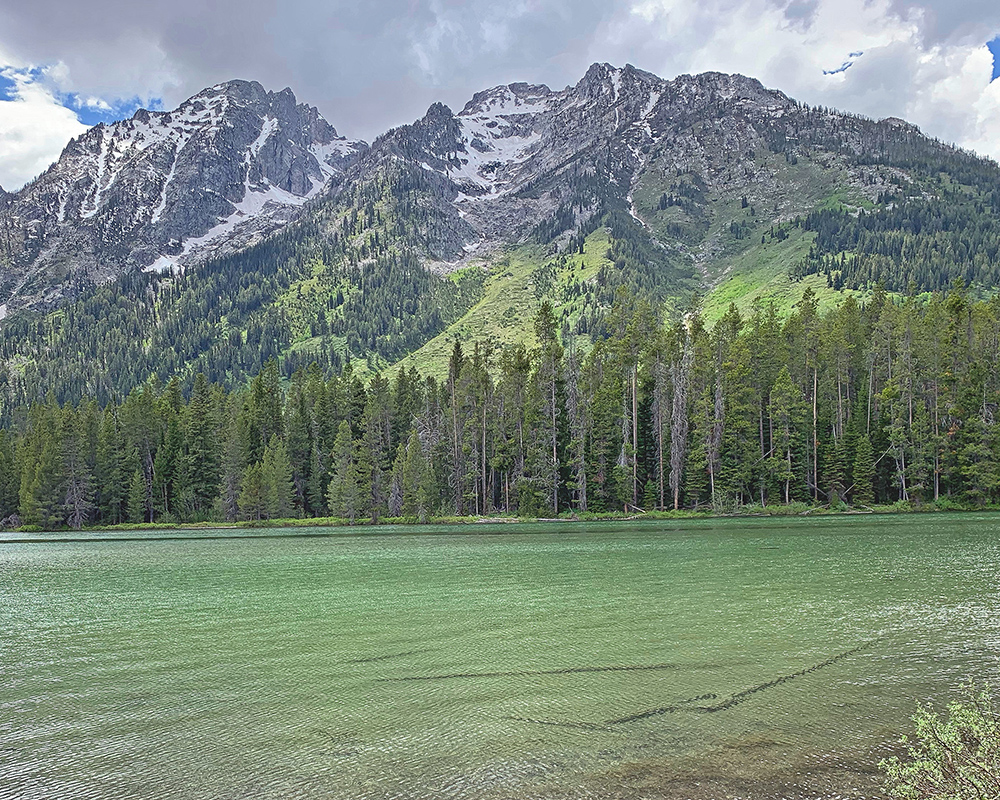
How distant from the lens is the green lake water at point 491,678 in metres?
10.6

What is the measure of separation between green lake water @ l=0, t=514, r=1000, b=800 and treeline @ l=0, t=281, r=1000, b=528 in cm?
4976

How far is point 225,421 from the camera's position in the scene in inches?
4203

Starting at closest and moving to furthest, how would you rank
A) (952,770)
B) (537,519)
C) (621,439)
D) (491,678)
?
(952,770), (491,678), (537,519), (621,439)

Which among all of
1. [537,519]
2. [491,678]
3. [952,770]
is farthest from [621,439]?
[952,770]

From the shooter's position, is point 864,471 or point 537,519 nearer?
point 864,471

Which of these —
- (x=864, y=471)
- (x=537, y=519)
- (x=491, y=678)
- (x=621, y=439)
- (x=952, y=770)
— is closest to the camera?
(x=952, y=770)

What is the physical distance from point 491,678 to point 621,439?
72.8 meters

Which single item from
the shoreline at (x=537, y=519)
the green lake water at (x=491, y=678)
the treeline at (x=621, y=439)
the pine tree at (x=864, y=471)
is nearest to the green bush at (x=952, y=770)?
the green lake water at (x=491, y=678)

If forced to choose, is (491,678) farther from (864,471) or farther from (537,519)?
(864,471)

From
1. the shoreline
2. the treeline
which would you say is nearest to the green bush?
the shoreline

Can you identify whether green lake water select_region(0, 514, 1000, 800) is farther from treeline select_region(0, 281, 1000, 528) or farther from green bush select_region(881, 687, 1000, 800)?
treeline select_region(0, 281, 1000, 528)

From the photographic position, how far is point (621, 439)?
8675 cm

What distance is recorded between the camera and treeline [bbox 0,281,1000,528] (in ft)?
262

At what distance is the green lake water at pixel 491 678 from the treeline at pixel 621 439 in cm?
4976
